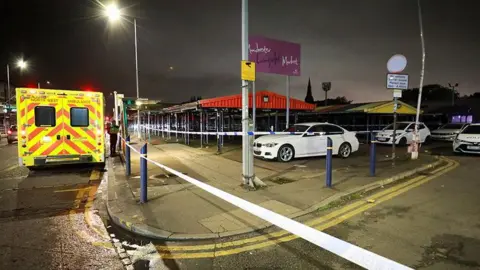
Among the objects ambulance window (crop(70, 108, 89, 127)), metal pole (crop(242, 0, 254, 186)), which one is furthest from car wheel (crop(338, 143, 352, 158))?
ambulance window (crop(70, 108, 89, 127))

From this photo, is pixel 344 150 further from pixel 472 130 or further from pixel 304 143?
pixel 472 130

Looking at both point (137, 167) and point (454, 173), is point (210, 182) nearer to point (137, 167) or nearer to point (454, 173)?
point (137, 167)

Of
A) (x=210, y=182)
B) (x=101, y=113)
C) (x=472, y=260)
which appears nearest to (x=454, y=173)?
(x=472, y=260)

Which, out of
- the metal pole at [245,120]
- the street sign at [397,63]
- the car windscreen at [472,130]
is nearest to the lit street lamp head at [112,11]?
the metal pole at [245,120]

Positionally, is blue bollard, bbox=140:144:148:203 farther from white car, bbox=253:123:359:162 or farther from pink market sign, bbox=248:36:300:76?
pink market sign, bbox=248:36:300:76

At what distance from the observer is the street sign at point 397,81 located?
1013 centimetres

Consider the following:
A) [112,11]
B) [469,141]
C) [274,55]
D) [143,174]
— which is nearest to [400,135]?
[469,141]

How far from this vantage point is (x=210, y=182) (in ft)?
24.4

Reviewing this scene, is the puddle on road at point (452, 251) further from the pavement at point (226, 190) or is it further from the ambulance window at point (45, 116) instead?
the ambulance window at point (45, 116)

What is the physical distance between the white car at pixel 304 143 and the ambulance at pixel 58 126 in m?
5.92

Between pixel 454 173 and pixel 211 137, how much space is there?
18.9m

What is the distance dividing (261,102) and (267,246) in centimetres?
1372

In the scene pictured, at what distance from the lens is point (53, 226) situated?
4.64 metres

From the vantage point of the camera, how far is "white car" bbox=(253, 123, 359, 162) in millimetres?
10453
